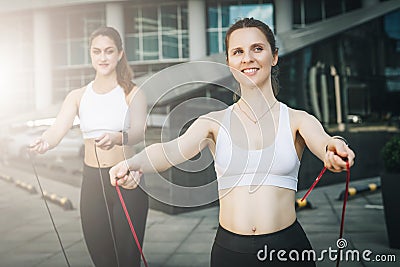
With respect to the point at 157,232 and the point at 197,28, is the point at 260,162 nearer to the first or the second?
the point at 157,232

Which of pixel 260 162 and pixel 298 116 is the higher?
pixel 298 116

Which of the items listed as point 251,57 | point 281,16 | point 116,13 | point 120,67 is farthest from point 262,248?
point 116,13

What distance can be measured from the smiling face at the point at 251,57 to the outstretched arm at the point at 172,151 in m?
0.18

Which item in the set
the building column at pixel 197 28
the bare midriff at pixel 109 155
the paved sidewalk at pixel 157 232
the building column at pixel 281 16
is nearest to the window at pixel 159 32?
the building column at pixel 197 28

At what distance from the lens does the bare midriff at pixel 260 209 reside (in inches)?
60.7

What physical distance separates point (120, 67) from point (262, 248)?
1.24 meters

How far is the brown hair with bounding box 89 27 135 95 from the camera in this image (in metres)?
2.35

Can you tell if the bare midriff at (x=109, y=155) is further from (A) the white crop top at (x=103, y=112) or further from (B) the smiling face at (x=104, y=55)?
(B) the smiling face at (x=104, y=55)

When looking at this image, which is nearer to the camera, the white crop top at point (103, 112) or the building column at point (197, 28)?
the white crop top at point (103, 112)

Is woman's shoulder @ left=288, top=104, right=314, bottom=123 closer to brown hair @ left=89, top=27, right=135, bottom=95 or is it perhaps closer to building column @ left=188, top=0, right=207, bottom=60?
brown hair @ left=89, top=27, right=135, bottom=95

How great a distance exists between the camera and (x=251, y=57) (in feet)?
5.07

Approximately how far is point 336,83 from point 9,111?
16.9 ft

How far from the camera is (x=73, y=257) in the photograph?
11.4 ft

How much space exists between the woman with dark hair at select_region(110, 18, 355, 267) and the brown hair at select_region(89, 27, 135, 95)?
2.78 ft
